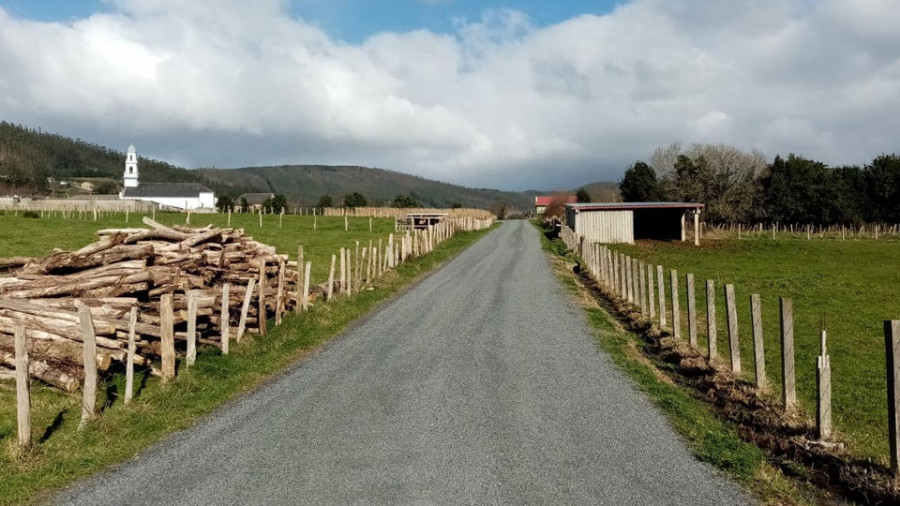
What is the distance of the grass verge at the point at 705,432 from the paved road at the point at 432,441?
0.23 meters

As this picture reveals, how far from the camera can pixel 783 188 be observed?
73.4m

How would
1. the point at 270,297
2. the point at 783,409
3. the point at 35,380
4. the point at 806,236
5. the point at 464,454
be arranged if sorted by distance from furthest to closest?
the point at 806,236
the point at 270,297
the point at 35,380
the point at 783,409
the point at 464,454

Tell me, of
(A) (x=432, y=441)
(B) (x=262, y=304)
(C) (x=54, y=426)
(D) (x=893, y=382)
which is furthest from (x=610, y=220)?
(C) (x=54, y=426)

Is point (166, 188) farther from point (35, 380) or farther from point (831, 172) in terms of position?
point (35, 380)

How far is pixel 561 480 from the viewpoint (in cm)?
639

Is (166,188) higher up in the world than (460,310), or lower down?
higher up

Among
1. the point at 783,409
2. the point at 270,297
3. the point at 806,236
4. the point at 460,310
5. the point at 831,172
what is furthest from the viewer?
the point at 831,172

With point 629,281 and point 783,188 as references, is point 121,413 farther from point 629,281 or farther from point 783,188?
point 783,188

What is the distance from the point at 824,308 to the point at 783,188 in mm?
61240

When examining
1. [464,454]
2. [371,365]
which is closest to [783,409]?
[464,454]

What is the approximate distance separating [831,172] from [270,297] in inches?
3079

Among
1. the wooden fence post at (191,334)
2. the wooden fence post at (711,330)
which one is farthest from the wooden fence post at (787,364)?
the wooden fence post at (191,334)

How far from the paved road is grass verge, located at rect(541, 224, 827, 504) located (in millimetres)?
234

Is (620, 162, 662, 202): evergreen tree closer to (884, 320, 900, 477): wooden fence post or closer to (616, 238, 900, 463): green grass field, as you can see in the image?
(616, 238, 900, 463): green grass field
